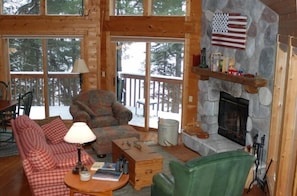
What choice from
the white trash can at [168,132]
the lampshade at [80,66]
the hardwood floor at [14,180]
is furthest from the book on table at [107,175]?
the lampshade at [80,66]

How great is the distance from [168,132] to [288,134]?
328 cm

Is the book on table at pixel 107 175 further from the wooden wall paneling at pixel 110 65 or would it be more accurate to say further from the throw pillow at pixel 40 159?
the wooden wall paneling at pixel 110 65

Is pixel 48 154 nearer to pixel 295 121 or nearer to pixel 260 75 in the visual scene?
pixel 295 121

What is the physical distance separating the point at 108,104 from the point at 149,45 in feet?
5.27

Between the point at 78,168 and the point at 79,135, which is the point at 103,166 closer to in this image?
the point at 78,168

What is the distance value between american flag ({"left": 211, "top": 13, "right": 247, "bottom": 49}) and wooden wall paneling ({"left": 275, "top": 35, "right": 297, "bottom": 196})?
206cm

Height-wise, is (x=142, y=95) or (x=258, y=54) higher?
(x=258, y=54)

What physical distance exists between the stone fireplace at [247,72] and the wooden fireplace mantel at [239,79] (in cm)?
9

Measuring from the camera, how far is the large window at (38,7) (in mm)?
8289

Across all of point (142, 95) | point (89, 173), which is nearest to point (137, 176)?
point (89, 173)

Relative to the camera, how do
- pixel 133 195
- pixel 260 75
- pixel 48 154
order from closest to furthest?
pixel 48 154 < pixel 133 195 < pixel 260 75

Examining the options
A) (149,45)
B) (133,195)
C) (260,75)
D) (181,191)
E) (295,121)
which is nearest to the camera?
(181,191)

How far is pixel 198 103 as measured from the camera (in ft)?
25.0

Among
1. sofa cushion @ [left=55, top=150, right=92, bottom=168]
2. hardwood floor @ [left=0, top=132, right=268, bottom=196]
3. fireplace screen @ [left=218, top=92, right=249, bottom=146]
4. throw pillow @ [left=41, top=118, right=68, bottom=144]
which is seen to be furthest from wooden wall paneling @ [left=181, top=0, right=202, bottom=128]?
sofa cushion @ [left=55, top=150, right=92, bottom=168]
